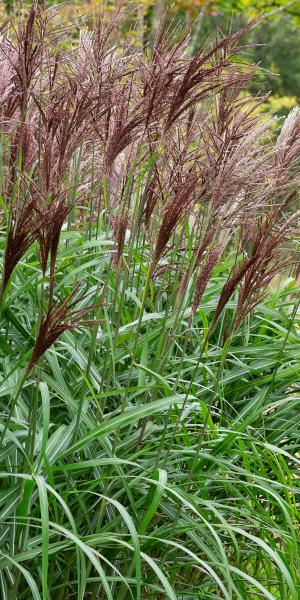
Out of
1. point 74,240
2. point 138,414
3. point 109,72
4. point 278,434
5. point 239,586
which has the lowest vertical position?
point 239,586

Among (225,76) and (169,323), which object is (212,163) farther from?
(169,323)

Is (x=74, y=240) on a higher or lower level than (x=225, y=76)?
lower

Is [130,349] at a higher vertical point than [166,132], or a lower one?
lower

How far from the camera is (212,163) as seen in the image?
109 inches

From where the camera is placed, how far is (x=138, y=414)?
2709mm

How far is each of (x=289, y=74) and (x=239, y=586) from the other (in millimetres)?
18333

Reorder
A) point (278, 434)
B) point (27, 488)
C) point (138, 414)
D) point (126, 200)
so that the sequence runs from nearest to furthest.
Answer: point (27, 488) < point (138, 414) < point (126, 200) < point (278, 434)

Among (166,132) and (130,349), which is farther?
(130,349)

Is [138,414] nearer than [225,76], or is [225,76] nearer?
[138,414]

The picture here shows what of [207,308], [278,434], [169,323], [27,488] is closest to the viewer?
[27,488]

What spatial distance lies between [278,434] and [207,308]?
0.59 metres

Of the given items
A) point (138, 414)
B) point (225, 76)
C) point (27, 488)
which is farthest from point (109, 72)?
point (27, 488)

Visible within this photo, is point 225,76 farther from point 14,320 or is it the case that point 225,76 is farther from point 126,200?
point 14,320

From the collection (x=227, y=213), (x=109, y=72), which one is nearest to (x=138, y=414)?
(x=227, y=213)
